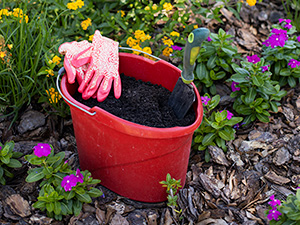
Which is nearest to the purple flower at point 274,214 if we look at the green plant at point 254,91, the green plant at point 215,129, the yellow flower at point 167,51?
the green plant at point 215,129

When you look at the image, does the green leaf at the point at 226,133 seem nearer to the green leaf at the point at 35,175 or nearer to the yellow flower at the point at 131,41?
the yellow flower at the point at 131,41

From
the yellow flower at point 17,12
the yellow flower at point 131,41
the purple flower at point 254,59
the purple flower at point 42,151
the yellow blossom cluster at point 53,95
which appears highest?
the yellow flower at point 17,12

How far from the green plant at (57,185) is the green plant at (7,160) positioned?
0.13 meters

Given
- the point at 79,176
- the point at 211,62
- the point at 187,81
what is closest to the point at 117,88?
the point at 187,81

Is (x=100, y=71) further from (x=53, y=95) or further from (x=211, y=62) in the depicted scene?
(x=211, y=62)

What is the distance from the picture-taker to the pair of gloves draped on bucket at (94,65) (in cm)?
194

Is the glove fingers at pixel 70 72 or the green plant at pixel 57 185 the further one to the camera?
the glove fingers at pixel 70 72

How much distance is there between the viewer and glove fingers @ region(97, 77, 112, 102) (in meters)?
1.95

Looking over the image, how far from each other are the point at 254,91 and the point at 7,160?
1.60m

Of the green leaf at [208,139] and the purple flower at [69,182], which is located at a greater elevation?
the purple flower at [69,182]

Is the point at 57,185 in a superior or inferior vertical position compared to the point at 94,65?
inferior

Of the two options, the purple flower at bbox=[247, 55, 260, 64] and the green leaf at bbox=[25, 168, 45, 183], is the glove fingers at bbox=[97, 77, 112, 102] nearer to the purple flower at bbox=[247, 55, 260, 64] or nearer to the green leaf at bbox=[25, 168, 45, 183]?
the green leaf at bbox=[25, 168, 45, 183]

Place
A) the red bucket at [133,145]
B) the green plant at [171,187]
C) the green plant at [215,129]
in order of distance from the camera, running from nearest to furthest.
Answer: the red bucket at [133,145] → the green plant at [171,187] → the green plant at [215,129]

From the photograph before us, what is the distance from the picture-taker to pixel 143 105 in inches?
76.5
